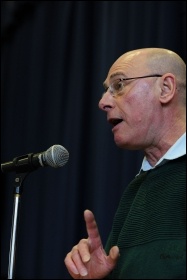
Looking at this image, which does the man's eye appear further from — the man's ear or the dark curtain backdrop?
the dark curtain backdrop

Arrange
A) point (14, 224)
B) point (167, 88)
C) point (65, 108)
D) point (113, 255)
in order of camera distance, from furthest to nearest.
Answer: point (65, 108)
point (167, 88)
point (14, 224)
point (113, 255)

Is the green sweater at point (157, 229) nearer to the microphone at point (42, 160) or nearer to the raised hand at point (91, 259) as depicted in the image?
the raised hand at point (91, 259)

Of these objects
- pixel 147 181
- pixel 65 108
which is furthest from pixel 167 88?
pixel 65 108

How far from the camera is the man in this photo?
3.62 feet

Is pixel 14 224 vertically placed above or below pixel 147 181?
below

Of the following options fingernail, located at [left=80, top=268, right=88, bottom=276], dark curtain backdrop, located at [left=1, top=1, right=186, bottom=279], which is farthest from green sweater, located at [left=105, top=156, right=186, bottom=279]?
dark curtain backdrop, located at [left=1, top=1, right=186, bottom=279]

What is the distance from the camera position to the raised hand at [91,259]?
1103 millimetres

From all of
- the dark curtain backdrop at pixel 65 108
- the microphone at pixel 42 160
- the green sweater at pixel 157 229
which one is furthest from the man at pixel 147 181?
the dark curtain backdrop at pixel 65 108

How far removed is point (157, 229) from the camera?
1.17 meters

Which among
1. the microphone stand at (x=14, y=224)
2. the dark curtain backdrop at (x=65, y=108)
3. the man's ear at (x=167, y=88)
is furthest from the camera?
the dark curtain backdrop at (x=65, y=108)

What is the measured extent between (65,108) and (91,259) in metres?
2.10

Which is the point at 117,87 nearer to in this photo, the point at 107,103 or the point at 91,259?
the point at 107,103

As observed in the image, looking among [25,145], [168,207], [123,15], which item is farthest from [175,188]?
[25,145]

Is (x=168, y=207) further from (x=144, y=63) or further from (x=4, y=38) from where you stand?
(x=4, y=38)
